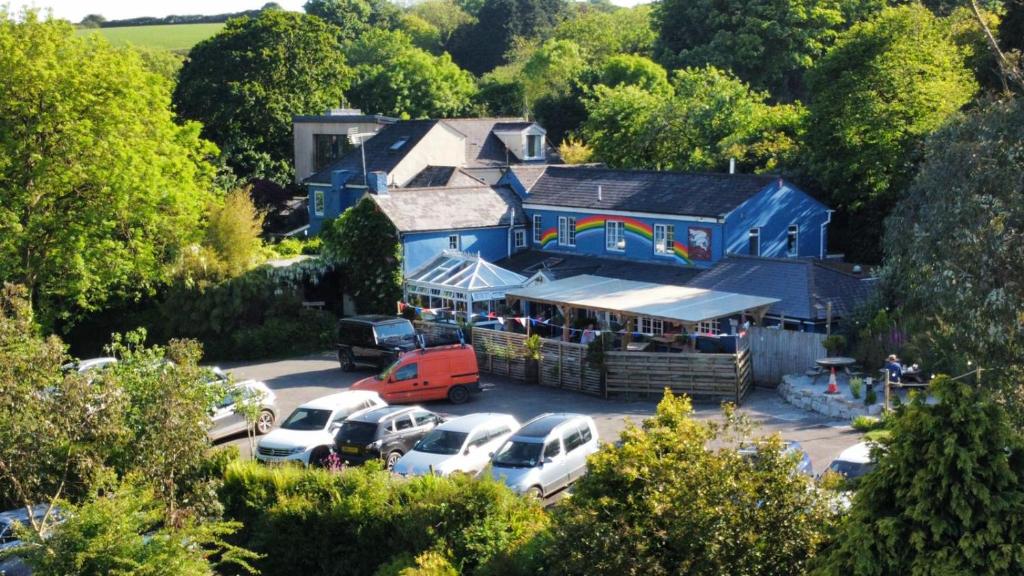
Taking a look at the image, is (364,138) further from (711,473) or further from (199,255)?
(711,473)

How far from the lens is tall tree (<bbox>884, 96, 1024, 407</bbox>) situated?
46.0ft

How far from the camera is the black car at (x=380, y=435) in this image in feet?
76.6

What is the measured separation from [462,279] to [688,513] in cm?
2426

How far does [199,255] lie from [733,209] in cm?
1868

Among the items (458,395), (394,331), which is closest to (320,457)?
(458,395)

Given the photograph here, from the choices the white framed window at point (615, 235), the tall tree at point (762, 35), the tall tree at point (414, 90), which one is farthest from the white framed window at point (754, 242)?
the tall tree at point (414, 90)

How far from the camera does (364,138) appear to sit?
5503 centimetres

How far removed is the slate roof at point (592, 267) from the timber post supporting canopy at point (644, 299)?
116 centimetres

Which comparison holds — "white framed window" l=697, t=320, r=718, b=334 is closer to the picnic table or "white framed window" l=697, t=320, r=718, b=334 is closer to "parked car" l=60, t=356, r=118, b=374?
the picnic table

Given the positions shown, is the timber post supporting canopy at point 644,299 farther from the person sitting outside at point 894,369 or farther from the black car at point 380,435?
the black car at point 380,435

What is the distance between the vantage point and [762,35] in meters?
65.1

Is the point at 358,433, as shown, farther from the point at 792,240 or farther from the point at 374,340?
the point at 792,240

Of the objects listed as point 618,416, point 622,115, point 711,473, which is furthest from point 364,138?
point 711,473

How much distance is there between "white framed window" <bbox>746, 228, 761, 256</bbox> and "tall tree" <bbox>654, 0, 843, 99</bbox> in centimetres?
2860
